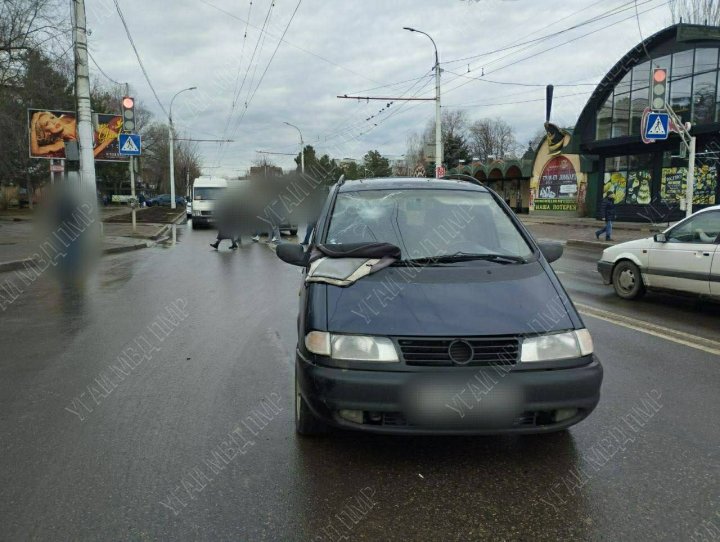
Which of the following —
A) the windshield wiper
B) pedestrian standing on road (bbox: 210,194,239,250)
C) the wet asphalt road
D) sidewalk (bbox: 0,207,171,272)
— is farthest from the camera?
pedestrian standing on road (bbox: 210,194,239,250)

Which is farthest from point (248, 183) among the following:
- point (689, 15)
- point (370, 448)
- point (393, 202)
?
point (689, 15)

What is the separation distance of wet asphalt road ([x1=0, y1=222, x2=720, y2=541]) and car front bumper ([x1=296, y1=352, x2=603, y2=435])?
34 centimetres

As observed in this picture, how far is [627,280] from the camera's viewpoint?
8562 millimetres

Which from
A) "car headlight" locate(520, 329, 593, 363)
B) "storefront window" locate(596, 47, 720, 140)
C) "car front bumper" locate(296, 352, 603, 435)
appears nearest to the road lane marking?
"car headlight" locate(520, 329, 593, 363)

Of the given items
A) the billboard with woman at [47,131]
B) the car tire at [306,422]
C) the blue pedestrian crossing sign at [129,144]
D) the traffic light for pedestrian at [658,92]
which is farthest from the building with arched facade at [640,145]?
the billboard with woman at [47,131]

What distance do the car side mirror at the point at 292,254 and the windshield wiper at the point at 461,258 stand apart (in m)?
1.04

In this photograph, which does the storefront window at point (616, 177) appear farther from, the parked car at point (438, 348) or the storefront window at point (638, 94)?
the parked car at point (438, 348)

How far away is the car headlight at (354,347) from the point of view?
2.99 m

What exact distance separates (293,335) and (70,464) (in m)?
3.23

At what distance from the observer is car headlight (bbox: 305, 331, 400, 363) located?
2992 millimetres

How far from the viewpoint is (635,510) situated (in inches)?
109

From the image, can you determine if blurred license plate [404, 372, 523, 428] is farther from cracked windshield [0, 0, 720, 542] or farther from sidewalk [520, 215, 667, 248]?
sidewalk [520, 215, 667, 248]

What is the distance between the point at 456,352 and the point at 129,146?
61.8ft

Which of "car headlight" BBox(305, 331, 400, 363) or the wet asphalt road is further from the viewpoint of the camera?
"car headlight" BBox(305, 331, 400, 363)
